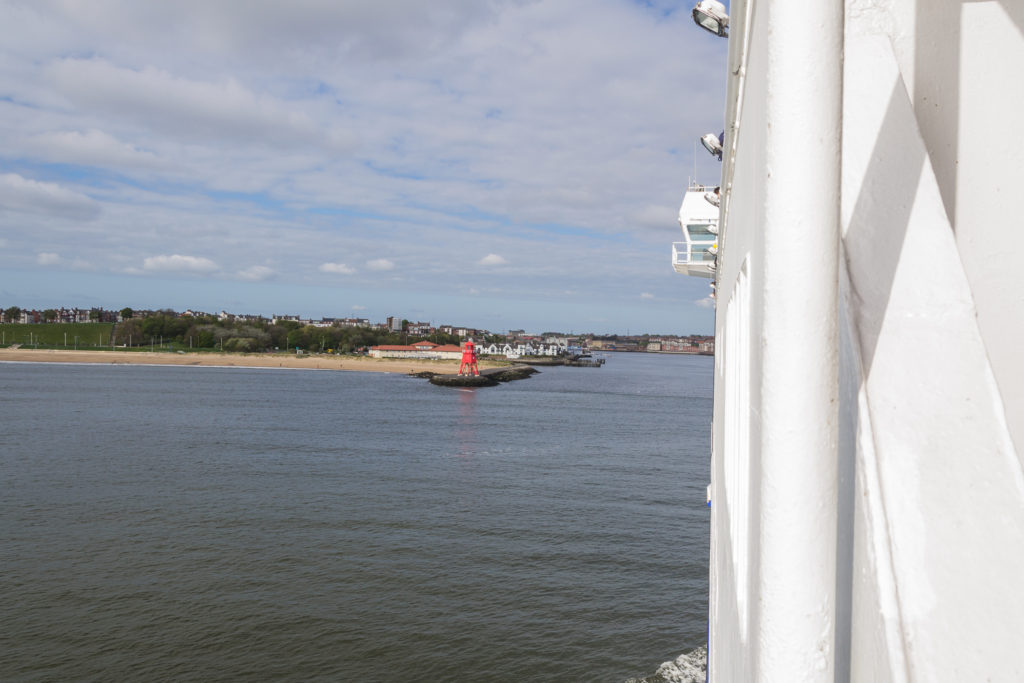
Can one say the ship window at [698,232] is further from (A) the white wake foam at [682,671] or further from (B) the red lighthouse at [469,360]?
(B) the red lighthouse at [469,360]

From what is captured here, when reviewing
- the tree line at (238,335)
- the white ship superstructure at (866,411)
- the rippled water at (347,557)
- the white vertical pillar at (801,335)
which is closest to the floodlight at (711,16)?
the white ship superstructure at (866,411)

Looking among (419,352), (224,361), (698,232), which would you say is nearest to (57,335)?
(224,361)

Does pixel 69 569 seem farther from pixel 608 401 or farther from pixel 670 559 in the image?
pixel 608 401

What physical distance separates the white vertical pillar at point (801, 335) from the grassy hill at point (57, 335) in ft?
614

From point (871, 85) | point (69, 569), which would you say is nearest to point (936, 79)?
point (871, 85)

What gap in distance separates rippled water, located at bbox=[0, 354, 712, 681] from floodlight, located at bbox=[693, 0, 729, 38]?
9649 mm

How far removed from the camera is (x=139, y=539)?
61.5 ft

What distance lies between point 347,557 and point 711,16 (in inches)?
592

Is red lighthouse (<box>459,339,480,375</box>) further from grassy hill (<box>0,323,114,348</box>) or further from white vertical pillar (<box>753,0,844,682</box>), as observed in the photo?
white vertical pillar (<box>753,0,844,682</box>)

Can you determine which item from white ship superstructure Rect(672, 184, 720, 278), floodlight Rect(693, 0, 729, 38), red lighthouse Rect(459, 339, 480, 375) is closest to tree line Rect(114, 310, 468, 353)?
red lighthouse Rect(459, 339, 480, 375)

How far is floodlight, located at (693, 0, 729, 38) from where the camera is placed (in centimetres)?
637

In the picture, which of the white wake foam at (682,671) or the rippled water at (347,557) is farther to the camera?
the rippled water at (347,557)

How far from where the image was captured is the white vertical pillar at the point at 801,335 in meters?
0.85

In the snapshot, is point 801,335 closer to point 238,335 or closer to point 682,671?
point 682,671
